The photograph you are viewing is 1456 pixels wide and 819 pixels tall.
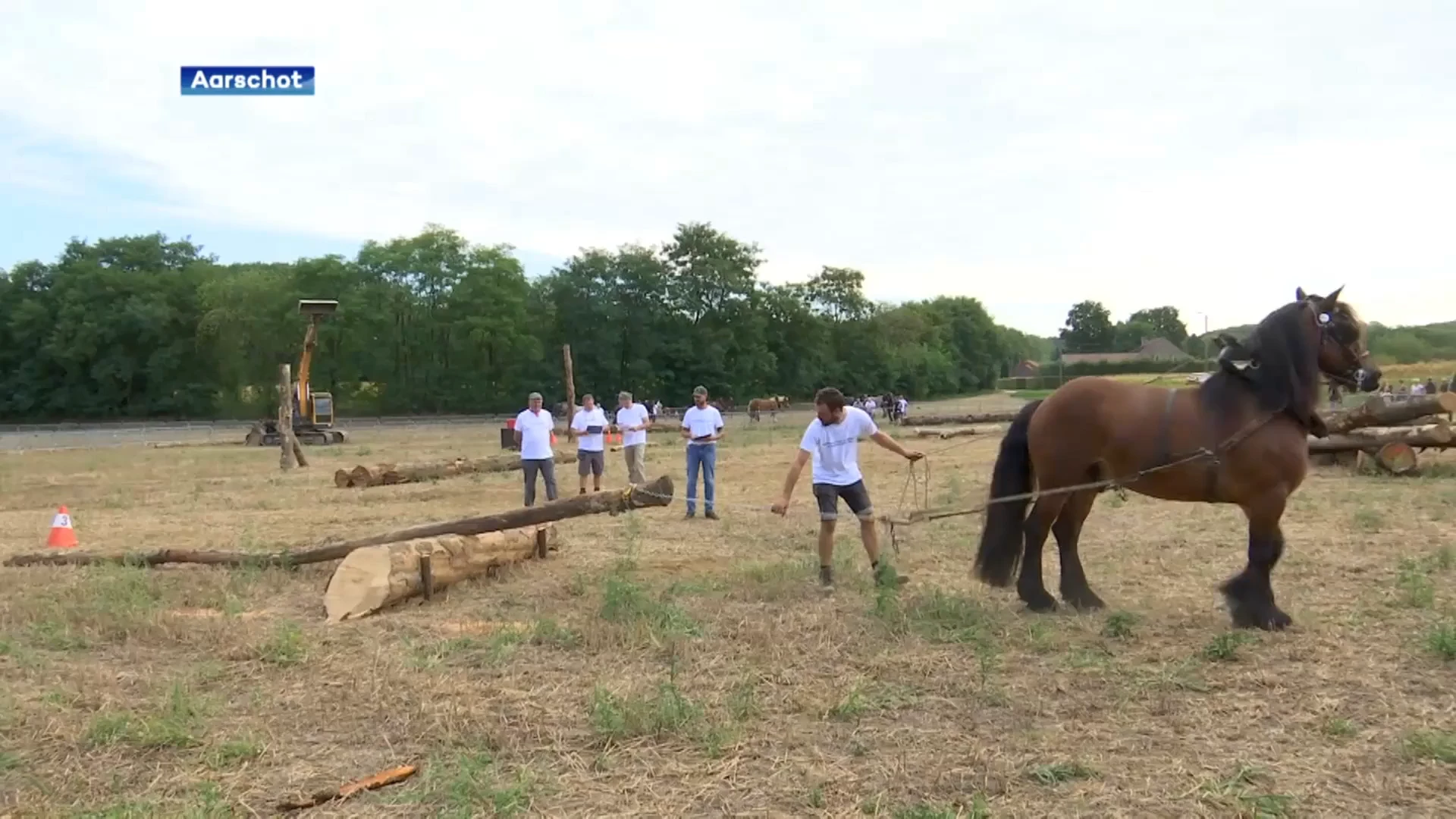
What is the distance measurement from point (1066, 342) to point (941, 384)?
3862cm

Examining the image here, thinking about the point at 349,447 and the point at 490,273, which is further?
the point at 490,273

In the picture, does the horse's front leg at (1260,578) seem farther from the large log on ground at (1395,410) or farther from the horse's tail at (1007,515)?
the large log on ground at (1395,410)

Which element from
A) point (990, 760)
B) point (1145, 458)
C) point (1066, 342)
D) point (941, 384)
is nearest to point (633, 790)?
point (990, 760)

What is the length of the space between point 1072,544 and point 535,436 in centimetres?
747

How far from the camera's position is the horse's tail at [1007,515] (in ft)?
22.5

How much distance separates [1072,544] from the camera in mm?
6926

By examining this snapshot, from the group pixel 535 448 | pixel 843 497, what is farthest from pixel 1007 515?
pixel 535 448

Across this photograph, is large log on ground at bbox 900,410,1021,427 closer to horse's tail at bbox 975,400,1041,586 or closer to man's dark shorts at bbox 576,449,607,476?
man's dark shorts at bbox 576,449,607,476

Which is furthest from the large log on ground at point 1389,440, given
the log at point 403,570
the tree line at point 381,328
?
the tree line at point 381,328

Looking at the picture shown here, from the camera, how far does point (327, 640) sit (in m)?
6.22

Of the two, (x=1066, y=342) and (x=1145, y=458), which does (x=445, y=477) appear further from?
(x=1066, y=342)

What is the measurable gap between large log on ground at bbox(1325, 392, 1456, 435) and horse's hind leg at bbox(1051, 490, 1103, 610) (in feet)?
32.2

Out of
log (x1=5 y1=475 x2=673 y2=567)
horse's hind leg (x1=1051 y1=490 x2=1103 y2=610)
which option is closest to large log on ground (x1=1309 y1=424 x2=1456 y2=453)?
horse's hind leg (x1=1051 y1=490 x2=1103 y2=610)

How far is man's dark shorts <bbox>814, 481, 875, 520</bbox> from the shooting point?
746 cm
